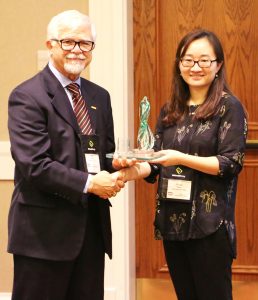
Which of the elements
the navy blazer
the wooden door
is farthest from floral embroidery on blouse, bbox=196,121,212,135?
the wooden door

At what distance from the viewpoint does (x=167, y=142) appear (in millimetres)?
2396

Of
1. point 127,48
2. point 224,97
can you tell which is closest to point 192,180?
point 224,97

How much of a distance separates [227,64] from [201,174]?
1419 mm

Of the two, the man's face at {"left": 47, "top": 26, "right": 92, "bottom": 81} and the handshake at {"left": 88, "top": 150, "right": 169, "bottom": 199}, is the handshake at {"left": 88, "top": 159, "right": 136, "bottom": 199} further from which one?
the man's face at {"left": 47, "top": 26, "right": 92, "bottom": 81}

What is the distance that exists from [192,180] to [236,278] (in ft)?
5.26

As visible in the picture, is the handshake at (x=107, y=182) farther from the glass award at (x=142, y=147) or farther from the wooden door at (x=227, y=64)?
the wooden door at (x=227, y=64)

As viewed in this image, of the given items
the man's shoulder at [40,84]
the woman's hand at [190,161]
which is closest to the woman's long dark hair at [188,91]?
the woman's hand at [190,161]

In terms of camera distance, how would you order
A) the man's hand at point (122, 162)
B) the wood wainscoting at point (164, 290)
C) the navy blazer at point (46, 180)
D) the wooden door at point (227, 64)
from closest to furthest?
the navy blazer at point (46, 180) < the man's hand at point (122, 162) < the wooden door at point (227, 64) < the wood wainscoting at point (164, 290)

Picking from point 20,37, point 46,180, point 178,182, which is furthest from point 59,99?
point 20,37

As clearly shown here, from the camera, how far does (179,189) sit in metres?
2.31

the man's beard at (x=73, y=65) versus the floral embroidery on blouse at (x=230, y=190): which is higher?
the man's beard at (x=73, y=65)

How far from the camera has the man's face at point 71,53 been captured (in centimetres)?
213

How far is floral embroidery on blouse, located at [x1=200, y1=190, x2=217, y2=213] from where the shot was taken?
2273mm

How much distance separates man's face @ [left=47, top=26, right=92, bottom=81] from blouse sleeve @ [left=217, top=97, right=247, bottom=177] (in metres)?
0.59
